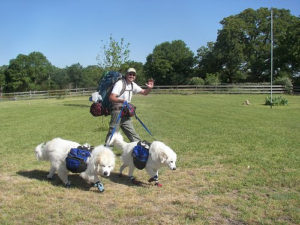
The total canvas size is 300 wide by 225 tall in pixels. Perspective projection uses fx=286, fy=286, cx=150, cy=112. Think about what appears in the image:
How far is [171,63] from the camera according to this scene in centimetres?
7888

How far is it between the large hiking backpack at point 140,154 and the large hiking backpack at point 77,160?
86 cm

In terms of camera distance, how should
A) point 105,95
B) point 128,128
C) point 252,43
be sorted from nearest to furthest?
point 128,128 → point 105,95 → point 252,43

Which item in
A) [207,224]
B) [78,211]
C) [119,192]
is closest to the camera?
[207,224]

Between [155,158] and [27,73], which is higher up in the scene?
[27,73]

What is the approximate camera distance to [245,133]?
10.5 m

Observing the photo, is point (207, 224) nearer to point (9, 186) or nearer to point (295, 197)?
point (295, 197)

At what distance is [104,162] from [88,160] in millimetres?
485

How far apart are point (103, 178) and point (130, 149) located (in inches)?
33.2

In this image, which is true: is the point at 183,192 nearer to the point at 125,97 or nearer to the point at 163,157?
Result: the point at 163,157

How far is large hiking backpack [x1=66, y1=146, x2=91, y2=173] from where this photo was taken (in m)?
5.05

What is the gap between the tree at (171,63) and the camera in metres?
76.5

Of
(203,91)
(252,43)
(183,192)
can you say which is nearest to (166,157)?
(183,192)

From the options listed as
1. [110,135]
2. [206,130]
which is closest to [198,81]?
[206,130]

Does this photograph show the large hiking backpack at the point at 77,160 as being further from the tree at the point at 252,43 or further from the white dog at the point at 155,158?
the tree at the point at 252,43
